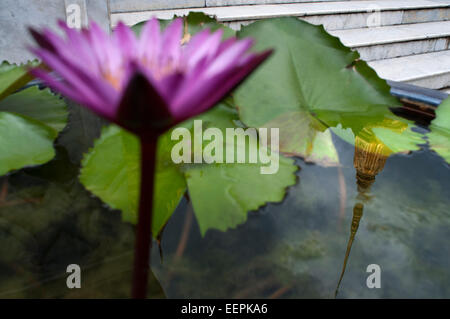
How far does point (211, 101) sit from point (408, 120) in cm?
59

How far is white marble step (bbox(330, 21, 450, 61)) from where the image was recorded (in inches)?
82.0

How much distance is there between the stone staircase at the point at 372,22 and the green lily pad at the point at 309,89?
1226mm

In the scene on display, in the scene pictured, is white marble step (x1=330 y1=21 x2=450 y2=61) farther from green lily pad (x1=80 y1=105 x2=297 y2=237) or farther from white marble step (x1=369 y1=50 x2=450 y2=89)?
green lily pad (x1=80 y1=105 x2=297 y2=237)

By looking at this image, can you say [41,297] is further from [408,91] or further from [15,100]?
[408,91]

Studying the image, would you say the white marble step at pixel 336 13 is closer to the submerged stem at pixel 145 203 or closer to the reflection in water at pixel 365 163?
the reflection in water at pixel 365 163

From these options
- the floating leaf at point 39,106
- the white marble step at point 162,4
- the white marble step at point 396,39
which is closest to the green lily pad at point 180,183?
the floating leaf at point 39,106

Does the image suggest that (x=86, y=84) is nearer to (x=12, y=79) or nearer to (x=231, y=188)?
(x=231, y=188)

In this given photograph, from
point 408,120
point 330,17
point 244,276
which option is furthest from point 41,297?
point 330,17

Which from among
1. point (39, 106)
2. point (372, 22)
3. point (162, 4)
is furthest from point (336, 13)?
point (39, 106)

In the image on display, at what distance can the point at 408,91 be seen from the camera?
0.67m

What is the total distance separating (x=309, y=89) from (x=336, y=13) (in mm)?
1777

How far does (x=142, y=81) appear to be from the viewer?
0.16 m
